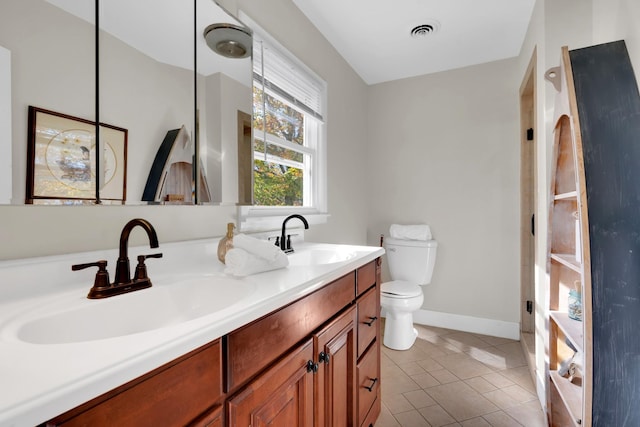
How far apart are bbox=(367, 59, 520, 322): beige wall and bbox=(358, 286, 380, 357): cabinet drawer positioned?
1494mm

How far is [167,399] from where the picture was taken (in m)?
0.55

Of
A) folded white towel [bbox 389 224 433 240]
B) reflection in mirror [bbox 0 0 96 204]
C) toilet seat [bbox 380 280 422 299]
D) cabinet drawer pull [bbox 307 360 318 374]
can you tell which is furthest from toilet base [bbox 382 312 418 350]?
reflection in mirror [bbox 0 0 96 204]

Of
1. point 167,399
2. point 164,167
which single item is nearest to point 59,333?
point 167,399

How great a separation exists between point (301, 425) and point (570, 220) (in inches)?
53.9

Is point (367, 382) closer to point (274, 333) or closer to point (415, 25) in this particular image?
point (274, 333)

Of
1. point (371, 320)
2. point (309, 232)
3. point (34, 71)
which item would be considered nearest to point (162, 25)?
point (34, 71)

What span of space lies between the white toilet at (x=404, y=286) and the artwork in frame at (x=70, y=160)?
190cm

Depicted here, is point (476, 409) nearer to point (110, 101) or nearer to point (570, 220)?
point (570, 220)

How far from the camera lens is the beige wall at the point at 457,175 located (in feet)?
8.62

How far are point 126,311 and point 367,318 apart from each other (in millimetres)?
1010

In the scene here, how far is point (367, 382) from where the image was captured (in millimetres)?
Answer: 1480

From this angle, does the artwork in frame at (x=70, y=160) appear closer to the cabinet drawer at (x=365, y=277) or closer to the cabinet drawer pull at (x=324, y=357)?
the cabinet drawer pull at (x=324, y=357)

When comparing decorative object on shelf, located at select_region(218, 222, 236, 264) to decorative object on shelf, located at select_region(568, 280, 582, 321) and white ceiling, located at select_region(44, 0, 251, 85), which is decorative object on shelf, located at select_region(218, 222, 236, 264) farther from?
decorative object on shelf, located at select_region(568, 280, 582, 321)

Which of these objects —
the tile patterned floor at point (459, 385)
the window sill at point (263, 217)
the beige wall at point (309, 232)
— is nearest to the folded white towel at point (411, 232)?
the beige wall at point (309, 232)
